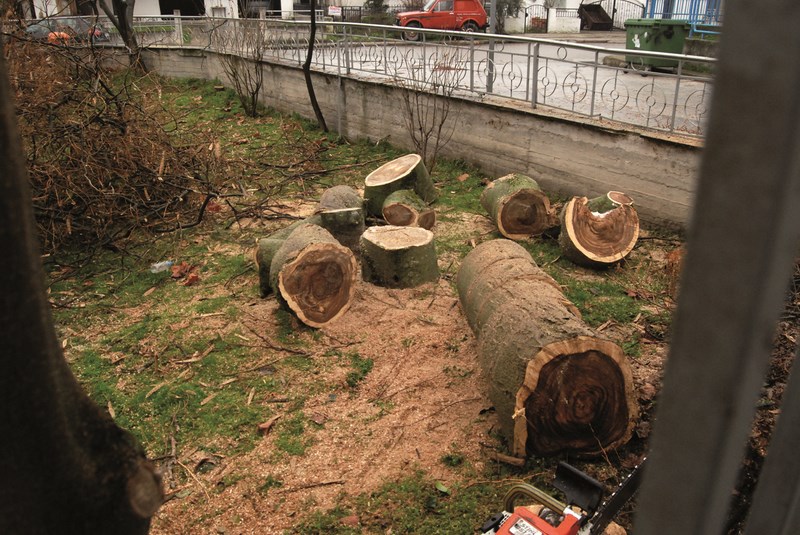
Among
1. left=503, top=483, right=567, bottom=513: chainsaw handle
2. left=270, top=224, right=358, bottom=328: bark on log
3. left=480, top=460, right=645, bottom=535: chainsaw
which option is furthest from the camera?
left=270, top=224, right=358, bottom=328: bark on log

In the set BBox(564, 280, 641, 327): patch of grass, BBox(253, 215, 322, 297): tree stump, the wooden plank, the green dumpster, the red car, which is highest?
the red car

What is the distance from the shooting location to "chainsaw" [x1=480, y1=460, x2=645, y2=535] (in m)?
2.69

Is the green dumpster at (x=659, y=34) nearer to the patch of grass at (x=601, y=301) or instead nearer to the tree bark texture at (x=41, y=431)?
the patch of grass at (x=601, y=301)

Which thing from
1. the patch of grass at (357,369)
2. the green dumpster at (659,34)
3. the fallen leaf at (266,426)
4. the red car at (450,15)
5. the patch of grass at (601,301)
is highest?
the red car at (450,15)

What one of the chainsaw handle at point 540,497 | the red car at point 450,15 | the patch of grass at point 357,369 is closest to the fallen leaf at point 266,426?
the patch of grass at point 357,369

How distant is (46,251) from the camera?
282 inches

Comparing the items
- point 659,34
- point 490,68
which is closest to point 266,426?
point 490,68

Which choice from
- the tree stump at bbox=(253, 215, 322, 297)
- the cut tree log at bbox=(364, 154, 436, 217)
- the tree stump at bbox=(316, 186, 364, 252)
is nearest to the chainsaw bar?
the tree stump at bbox=(253, 215, 322, 297)

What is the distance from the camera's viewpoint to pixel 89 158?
698 cm

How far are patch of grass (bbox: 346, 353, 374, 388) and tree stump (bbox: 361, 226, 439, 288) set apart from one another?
1153mm

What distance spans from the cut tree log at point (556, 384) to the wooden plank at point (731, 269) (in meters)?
2.79

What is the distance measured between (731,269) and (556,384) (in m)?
3.00

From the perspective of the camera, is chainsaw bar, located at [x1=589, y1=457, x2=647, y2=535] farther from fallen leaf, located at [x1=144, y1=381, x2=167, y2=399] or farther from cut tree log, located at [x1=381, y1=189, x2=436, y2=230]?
cut tree log, located at [x1=381, y1=189, x2=436, y2=230]

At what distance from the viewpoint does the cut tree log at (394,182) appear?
25.5 feet
